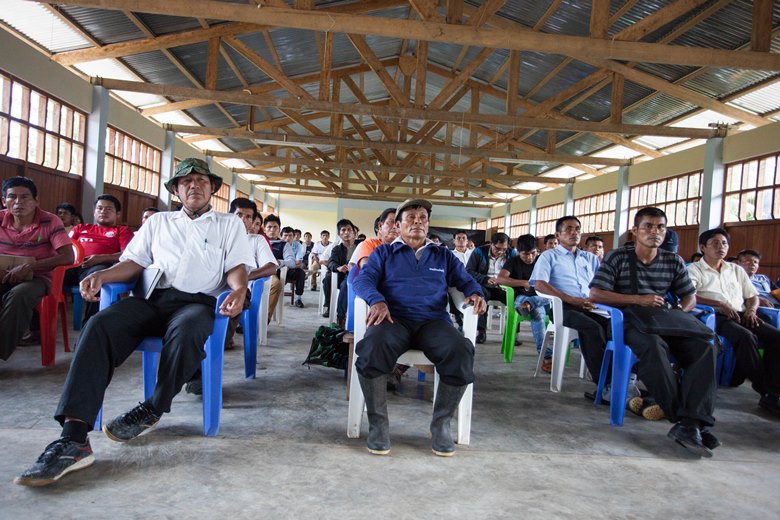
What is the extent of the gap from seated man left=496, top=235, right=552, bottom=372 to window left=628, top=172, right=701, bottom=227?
632 cm

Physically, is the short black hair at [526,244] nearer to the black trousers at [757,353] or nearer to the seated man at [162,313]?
the black trousers at [757,353]

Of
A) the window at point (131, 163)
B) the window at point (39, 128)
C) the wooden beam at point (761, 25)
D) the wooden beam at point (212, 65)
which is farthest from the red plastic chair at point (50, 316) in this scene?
the window at point (131, 163)

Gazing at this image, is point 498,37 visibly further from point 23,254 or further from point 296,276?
point 23,254

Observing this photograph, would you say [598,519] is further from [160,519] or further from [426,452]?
[160,519]

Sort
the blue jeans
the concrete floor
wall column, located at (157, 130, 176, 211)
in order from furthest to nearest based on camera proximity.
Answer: wall column, located at (157, 130, 176, 211) < the blue jeans < the concrete floor

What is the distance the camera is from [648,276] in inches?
115

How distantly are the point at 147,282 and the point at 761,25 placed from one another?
6.07 meters

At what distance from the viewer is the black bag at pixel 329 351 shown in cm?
325

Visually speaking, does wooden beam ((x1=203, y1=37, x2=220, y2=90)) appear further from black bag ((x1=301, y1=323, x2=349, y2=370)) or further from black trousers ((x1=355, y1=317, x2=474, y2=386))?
black trousers ((x1=355, y1=317, x2=474, y2=386))

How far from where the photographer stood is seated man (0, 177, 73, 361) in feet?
9.68

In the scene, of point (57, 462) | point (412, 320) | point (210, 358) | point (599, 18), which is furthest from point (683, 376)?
point (599, 18)

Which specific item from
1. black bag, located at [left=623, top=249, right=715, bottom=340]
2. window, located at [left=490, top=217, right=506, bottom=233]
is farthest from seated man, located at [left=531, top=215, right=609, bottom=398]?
window, located at [left=490, top=217, right=506, bottom=233]

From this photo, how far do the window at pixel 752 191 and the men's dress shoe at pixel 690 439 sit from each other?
25.0 ft

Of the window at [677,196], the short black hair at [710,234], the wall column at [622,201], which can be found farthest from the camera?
the wall column at [622,201]
